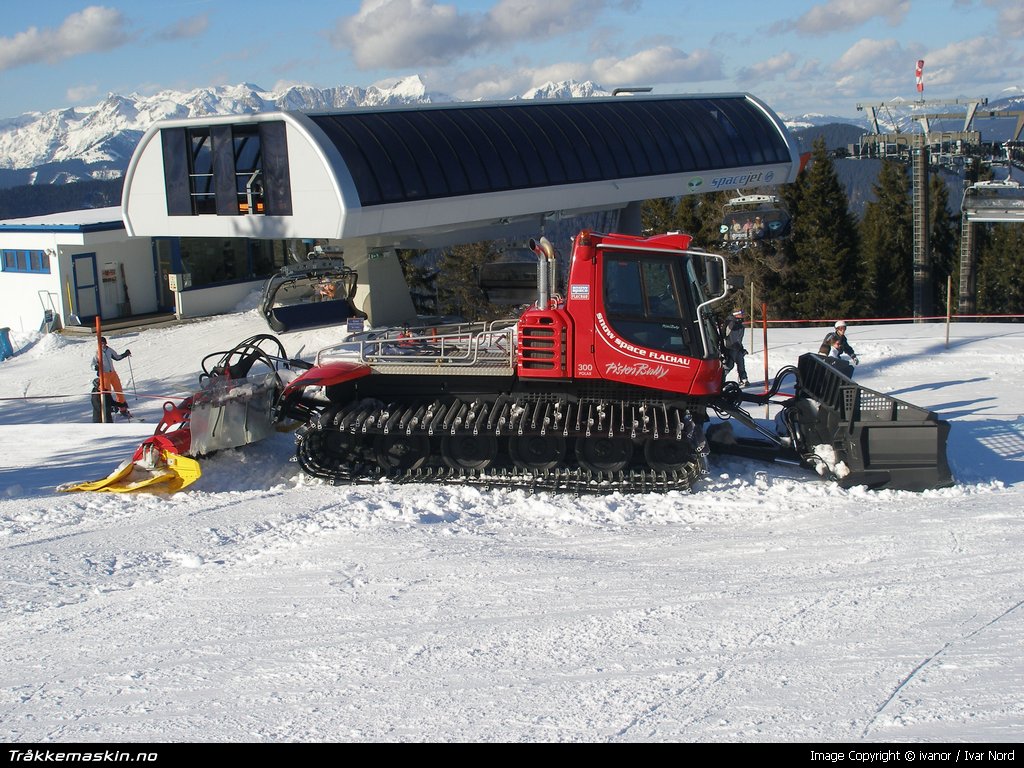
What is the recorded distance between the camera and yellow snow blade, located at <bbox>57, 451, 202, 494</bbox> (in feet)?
29.7

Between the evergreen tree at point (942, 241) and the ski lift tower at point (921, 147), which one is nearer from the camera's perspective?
the ski lift tower at point (921, 147)

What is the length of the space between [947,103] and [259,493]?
3176cm

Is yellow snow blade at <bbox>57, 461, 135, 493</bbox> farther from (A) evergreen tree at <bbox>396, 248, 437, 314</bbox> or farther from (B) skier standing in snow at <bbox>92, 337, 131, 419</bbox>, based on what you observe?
(A) evergreen tree at <bbox>396, 248, 437, 314</bbox>

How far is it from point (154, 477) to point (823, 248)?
33.8 metres

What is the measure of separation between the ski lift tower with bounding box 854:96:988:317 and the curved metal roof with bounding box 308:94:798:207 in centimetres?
858

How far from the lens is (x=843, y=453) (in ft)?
28.9

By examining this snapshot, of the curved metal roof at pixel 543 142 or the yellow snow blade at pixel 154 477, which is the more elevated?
the curved metal roof at pixel 543 142

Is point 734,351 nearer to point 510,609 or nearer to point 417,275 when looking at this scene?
point 510,609

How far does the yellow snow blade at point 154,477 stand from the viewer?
9.05 metres

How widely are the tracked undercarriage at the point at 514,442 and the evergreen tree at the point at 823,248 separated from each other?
31.3 meters

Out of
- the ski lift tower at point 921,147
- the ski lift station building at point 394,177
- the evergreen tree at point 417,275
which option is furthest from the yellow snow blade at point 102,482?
the ski lift tower at point 921,147

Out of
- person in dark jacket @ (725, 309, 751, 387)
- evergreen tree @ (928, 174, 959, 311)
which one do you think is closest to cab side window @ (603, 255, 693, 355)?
person in dark jacket @ (725, 309, 751, 387)

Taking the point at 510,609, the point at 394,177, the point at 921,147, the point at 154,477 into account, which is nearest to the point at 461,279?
the point at 921,147

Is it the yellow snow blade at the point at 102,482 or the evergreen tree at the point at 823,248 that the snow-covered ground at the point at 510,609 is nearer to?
the yellow snow blade at the point at 102,482
